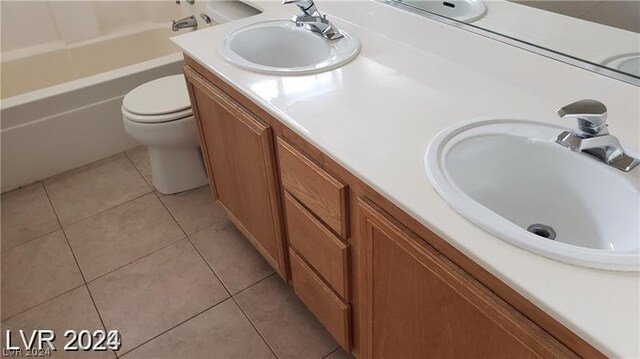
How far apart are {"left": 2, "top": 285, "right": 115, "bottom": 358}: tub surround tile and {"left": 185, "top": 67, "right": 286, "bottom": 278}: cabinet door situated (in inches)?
23.3

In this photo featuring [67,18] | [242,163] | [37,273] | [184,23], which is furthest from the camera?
[67,18]

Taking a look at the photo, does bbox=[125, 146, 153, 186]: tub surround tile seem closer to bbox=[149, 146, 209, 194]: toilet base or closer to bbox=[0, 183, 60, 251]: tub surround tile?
bbox=[149, 146, 209, 194]: toilet base

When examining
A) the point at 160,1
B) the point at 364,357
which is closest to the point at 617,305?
the point at 364,357

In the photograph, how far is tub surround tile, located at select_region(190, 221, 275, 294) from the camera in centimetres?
178

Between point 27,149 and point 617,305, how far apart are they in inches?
94.9

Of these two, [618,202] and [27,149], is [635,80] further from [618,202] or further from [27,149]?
[27,149]

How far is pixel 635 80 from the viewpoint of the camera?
1.04m

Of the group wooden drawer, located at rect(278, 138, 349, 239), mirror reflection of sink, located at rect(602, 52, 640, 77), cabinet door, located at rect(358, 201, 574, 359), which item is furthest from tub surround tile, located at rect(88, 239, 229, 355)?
mirror reflection of sink, located at rect(602, 52, 640, 77)

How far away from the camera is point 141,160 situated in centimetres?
248

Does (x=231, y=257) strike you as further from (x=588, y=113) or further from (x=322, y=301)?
(x=588, y=113)

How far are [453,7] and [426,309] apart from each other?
91cm

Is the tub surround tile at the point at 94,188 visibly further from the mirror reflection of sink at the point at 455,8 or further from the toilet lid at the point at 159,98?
the mirror reflection of sink at the point at 455,8

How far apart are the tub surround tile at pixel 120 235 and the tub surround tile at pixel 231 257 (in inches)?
5.1

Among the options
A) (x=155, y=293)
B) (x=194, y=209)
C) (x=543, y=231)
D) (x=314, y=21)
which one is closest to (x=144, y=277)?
(x=155, y=293)
